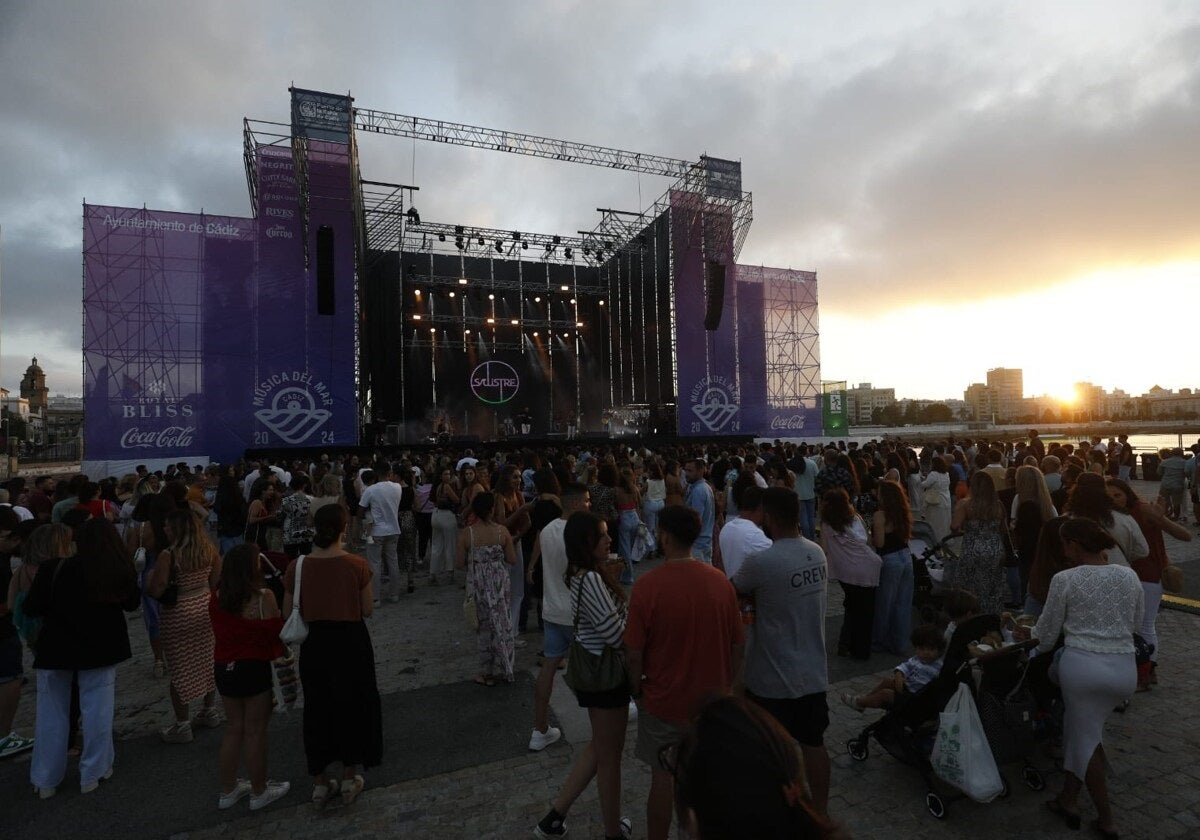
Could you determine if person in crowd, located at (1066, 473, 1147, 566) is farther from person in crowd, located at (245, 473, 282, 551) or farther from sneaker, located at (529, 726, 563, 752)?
person in crowd, located at (245, 473, 282, 551)

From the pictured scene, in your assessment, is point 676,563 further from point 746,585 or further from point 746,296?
point 746,296

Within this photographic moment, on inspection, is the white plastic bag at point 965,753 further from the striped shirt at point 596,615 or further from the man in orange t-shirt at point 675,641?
the striped shirt at point 596,615

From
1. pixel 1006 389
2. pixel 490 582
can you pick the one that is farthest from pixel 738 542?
pixel 1006 389

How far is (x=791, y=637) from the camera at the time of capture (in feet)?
8.80

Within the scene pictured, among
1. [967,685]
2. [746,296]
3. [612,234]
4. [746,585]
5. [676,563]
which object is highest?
[612,234]

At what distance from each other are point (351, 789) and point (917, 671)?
128 inches

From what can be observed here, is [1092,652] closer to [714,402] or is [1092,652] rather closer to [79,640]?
[79,640]

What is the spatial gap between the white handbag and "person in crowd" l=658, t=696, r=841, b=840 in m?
2.60

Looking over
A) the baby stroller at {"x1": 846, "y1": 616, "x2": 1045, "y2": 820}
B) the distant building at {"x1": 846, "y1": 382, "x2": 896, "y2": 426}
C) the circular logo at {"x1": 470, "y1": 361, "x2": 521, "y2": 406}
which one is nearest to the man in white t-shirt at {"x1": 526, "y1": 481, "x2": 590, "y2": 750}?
the baby stroller at {"x1": 846, "y1": 616, "x2": 1045, "y2": 820}

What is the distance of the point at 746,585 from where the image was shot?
276cm

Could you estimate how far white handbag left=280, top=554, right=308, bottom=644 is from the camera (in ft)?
9.62

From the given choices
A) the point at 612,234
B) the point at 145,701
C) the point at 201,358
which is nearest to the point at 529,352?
the point at 612,234

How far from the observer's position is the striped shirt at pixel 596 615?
254 centimetres

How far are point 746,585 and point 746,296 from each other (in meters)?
24.7
